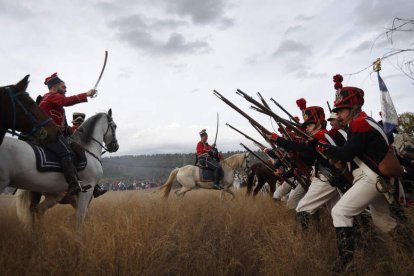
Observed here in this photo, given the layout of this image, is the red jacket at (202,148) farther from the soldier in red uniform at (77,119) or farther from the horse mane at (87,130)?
the horse mane at (87,130)

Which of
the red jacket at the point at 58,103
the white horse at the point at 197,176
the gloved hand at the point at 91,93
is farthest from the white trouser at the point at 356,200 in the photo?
the white horse at the point at 197,176

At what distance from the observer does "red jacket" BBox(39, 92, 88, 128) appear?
564 cm

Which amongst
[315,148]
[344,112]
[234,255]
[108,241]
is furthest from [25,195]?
[344,112]

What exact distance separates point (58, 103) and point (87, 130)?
97 cm

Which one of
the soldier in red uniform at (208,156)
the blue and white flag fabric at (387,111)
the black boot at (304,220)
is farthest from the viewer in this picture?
the soldier in red uniform at (208,156)

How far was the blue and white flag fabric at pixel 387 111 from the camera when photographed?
4.43 m

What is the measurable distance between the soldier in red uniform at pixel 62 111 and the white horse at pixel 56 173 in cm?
21

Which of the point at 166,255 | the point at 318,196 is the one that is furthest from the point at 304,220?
the point at 166,255

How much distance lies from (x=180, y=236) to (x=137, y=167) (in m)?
110

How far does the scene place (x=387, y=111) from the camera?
4574 mm

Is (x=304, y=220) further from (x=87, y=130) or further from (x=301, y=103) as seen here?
(x=87, y=130)

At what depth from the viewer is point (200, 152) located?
14141mm

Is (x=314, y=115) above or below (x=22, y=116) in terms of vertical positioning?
above

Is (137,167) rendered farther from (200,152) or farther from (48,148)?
(48,148)
